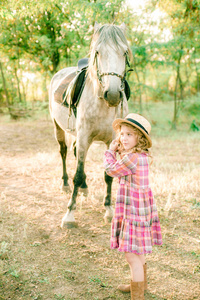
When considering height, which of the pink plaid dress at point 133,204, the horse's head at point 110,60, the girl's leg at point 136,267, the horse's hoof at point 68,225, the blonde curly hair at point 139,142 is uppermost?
the horse's head at point 110,60

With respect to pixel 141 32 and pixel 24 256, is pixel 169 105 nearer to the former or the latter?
pixel 141 32

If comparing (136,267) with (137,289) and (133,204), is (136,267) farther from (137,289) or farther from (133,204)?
(133,204)

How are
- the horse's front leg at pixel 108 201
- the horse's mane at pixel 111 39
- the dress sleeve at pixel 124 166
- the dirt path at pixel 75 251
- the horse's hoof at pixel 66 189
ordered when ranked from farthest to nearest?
the horse's hoof at pixel 66 189 < the horse's front leg at pixel 108 201 < the horse's mane at pixel 111 39 < the dirt path at pixel 75 251 < the dress sleeve at pixel 124 166

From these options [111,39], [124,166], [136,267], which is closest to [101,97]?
[111,39]

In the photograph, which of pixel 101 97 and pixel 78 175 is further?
pixel 78 175

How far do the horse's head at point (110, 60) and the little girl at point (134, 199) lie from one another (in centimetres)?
67

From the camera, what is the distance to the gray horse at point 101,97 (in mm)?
2762

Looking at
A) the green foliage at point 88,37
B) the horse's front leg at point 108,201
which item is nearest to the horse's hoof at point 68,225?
the horse's front leg at point 108,201

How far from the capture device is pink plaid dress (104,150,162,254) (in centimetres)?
203

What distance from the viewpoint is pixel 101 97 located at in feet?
10.4

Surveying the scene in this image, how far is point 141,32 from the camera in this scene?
10766 millimetres

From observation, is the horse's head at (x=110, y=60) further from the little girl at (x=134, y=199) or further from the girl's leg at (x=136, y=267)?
the girl's leg at (x=136, y=267)

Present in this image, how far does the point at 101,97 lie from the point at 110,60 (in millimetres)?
512

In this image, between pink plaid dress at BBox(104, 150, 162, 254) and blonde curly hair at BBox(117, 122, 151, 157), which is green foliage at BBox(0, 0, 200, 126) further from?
pink plaid dress at BBox(104, 150, 162, 254)
